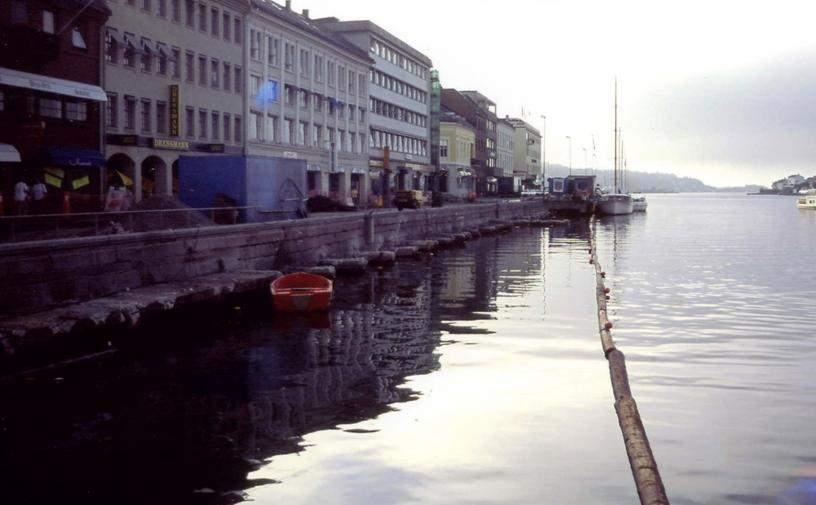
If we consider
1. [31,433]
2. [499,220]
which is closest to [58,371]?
[31,433]

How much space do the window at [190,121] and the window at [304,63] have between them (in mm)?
18850

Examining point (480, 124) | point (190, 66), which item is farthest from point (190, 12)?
point (480, 124)

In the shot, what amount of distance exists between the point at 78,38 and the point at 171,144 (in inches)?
398

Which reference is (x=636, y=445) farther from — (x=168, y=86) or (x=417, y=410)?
(x=168, y=86)

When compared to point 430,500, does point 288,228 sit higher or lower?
higher

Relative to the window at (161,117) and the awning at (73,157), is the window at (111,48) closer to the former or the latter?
the window at (161,117)

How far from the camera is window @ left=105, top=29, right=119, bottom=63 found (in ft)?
173

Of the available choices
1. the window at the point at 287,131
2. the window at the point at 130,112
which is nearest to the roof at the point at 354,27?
the window at the point at 287,131

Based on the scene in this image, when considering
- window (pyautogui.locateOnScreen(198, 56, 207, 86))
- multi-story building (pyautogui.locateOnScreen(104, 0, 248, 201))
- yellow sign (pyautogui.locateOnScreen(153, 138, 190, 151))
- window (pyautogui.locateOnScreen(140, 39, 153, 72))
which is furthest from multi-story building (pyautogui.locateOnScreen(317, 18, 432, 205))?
window (pyautogui.locateOnScreen(140, 39, 153, 72))

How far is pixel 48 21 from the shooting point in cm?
4675

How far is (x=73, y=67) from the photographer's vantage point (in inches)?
1919

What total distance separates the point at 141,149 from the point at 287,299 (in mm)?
29952

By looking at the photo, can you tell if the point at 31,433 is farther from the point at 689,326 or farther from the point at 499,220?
the point at 499,220

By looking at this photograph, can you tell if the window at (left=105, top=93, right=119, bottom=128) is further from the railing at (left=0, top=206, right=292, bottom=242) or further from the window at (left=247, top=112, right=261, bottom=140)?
the railing at (left=0, top=206, right=292, bottom=242)
